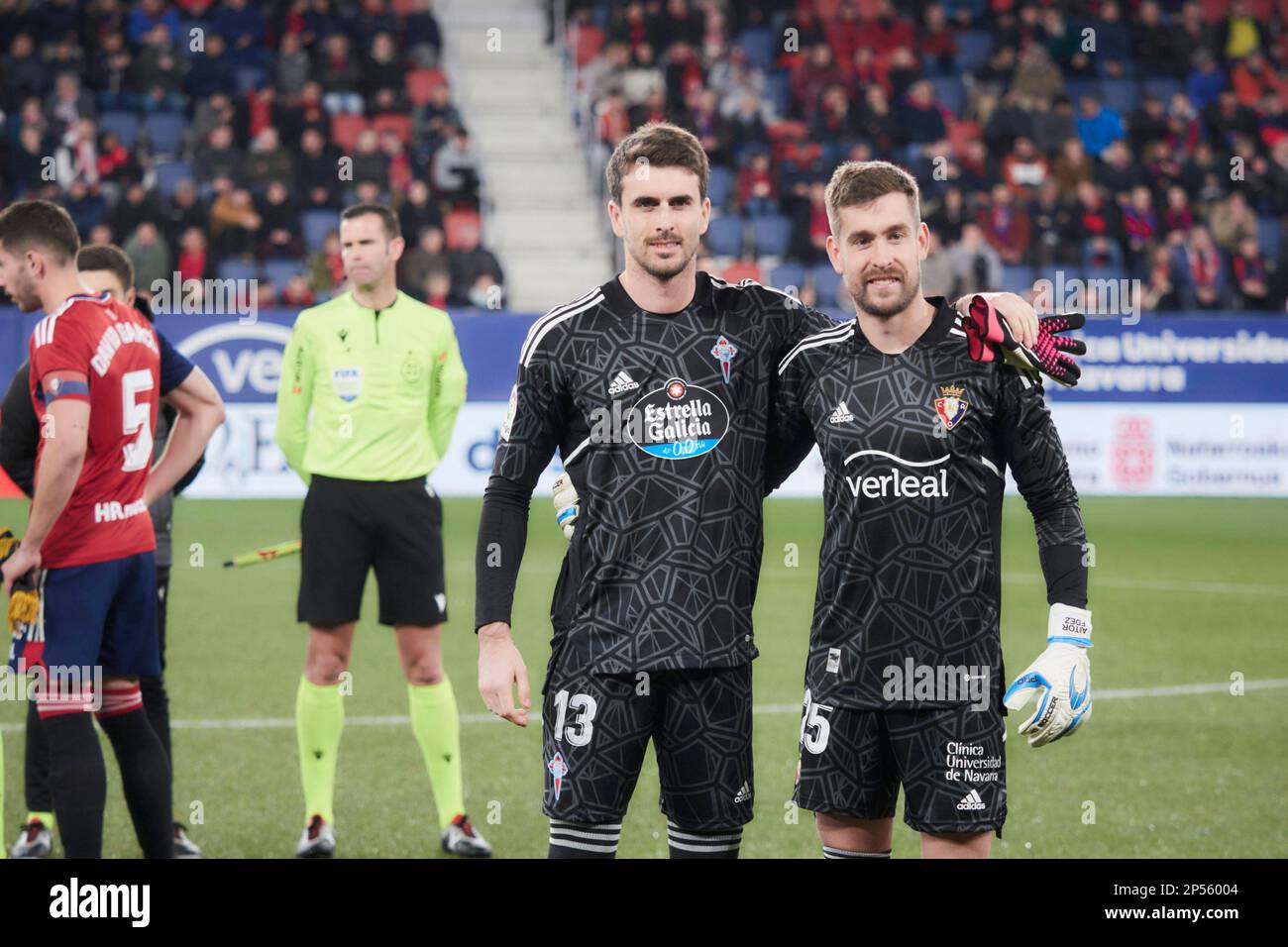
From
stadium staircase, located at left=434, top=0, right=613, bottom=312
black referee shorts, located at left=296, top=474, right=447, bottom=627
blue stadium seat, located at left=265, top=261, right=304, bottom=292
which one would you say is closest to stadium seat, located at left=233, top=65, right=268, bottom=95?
stadium staircase, located at left=434, top=0, right=613, bottom=312

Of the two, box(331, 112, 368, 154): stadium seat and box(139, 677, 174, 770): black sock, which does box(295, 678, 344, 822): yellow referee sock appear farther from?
box(331, 112, 368, 154): stadium seat

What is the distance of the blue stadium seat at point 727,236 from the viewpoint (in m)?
21.2

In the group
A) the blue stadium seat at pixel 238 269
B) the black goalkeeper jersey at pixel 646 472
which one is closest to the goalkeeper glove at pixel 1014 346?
the black goalkeeper jersey at pixel 646 472

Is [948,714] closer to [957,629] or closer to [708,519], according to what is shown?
[957,629]

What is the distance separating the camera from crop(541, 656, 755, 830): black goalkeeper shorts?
3.86 metres

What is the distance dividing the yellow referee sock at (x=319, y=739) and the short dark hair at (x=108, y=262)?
1.67 metres

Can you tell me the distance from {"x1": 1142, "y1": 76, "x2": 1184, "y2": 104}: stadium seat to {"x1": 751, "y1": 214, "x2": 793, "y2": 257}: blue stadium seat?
22.5ft

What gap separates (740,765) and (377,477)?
2798 millimetres

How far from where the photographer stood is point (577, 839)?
3.88 m

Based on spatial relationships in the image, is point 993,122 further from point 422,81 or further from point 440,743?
point 440,743

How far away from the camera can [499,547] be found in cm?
395

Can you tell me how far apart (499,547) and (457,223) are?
55.0 feet

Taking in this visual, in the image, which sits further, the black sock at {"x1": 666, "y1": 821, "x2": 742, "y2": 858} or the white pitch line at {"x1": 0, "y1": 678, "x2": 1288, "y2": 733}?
the white pitch line at {"x1": 0, "y1": 678, "x2": 1288, "y2": 733}
